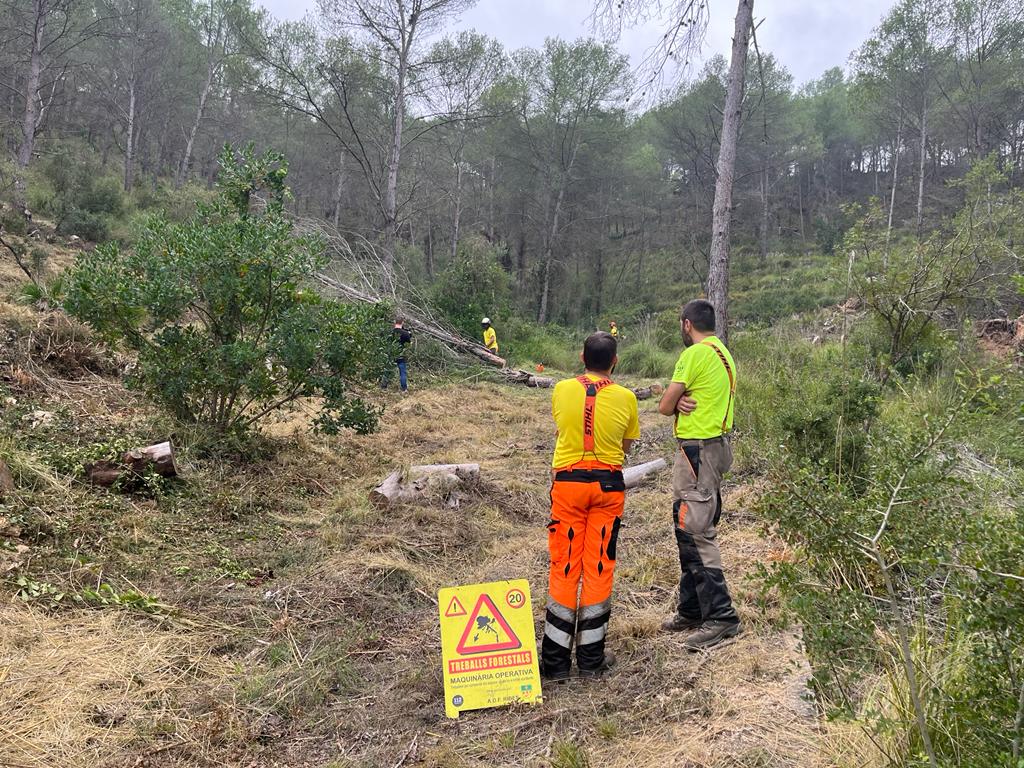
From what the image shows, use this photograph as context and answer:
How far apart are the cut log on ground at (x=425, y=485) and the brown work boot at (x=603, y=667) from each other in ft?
8.67

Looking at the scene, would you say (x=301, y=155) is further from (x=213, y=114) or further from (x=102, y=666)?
(x=102, y=666)

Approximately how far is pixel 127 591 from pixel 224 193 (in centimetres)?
483

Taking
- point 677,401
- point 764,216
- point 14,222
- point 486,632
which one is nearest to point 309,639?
point 486,632

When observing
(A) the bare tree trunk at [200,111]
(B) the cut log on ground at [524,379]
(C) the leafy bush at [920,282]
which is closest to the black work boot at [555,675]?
(C) the leafy bush at [920,282]

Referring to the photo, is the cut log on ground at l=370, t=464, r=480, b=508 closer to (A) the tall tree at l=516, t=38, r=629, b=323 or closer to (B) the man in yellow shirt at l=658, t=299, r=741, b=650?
(B) the man in yellow shirt at l=658, t=299, r=741, b=650

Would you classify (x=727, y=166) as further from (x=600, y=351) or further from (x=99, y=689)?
(x=99, y=689)

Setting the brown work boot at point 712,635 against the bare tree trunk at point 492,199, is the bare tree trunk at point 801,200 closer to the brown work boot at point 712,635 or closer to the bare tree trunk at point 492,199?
the bare tree trunk at point 492,199

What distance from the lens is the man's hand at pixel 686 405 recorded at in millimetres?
3398

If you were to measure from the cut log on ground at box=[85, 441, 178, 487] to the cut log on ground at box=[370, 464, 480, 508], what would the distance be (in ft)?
5.52

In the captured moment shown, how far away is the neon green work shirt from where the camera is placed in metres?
3.38

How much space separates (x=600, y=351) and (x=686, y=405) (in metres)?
0.58

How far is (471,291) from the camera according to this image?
18.4 m

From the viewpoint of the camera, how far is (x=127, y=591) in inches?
148

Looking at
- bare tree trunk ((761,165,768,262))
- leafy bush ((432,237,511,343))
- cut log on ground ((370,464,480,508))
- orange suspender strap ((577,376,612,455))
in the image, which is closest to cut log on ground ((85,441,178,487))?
cut log on ground ((370,464,480,508))
